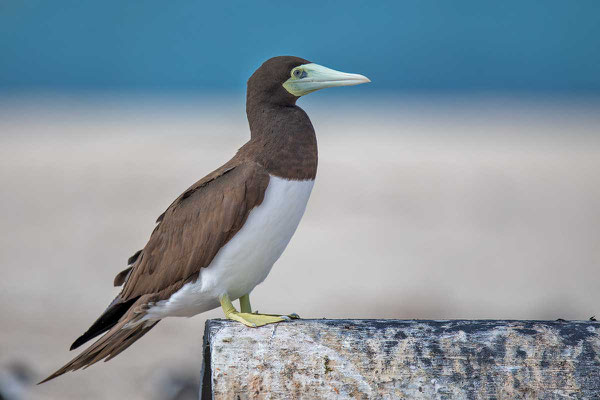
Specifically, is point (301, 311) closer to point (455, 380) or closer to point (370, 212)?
point (370, 212)

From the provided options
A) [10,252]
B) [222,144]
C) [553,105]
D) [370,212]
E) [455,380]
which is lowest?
[455,380]

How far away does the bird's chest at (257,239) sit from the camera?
378 cm

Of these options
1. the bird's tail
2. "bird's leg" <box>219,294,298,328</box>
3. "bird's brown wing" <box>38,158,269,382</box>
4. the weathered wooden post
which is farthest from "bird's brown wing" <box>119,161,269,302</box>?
the weathered wooden post

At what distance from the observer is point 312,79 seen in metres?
3.96

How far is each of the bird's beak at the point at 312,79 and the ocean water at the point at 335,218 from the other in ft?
10.3

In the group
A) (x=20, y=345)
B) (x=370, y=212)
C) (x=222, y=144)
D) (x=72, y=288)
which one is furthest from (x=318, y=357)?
(x=222, y=144)

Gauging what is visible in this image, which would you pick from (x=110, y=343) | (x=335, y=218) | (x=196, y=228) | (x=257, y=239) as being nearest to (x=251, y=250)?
(x=257, y=239)

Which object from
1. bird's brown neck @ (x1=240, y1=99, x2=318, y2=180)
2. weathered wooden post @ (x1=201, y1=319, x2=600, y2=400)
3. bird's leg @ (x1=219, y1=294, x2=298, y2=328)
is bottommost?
weathered wooden post @ (x1=201, y1=319, x2=600, y2=400)

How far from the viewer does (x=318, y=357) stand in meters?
3.23

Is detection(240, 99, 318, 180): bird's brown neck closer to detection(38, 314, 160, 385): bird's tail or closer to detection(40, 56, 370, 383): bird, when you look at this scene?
detection(40, 56, 370, 383): bird

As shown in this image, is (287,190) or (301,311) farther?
(301,311)

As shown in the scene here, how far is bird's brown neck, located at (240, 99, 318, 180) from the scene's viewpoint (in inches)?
150

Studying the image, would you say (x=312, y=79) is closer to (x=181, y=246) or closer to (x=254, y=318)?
(x=181, y=246)

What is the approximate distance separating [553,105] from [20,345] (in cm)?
1489
